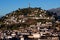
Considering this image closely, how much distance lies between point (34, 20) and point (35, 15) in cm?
267

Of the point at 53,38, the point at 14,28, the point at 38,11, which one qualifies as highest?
the point at 38,11

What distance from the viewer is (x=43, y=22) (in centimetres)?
3459

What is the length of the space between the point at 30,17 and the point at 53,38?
1797cm

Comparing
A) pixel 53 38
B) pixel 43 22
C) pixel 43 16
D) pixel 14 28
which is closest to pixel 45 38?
Answer: pixel 53 38

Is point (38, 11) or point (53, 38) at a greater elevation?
point (38, 11)

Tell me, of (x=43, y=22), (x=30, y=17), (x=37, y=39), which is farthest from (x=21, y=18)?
(x=37, y=39)

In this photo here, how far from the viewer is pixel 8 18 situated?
38.4 m

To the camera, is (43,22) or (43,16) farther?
(43,16)

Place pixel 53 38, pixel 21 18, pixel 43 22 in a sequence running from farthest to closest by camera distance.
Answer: pixel 21 18 < pixel 43 22 < pixel 53 38

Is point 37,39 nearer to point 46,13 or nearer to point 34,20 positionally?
point 34,20

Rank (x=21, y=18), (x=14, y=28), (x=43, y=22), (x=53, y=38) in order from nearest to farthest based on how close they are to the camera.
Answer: (x=53, y=38), (x=14, y=28), (x=43, y=22), (x=21, y=18)

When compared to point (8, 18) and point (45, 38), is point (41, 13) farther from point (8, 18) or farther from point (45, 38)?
point (45, 38)

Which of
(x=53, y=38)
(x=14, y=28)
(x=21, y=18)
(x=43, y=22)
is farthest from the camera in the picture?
(x=21, y=18)

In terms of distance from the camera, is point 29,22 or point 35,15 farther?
point 35,15
